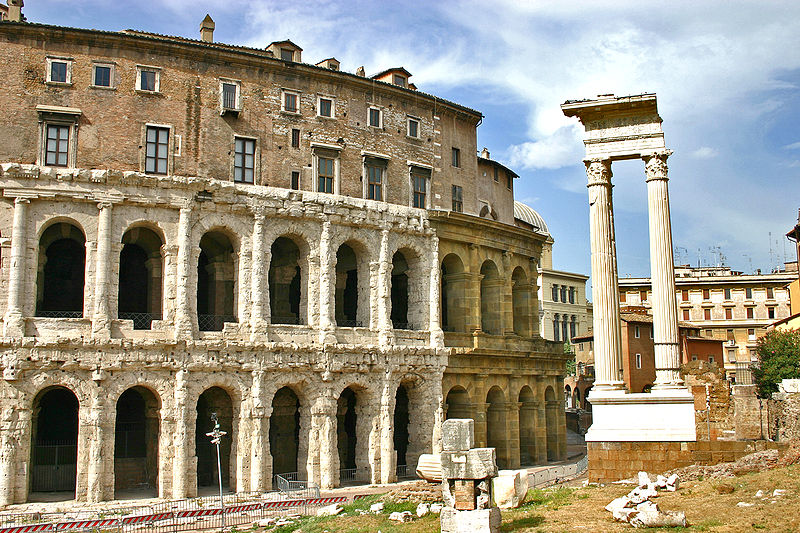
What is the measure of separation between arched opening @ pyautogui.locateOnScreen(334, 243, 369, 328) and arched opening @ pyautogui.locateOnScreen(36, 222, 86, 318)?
11.0m

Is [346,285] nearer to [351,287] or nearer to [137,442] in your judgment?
[351,287]

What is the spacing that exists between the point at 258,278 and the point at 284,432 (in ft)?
23.9

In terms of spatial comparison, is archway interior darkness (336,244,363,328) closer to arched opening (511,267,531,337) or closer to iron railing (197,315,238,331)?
iron railing (197,315,238,331)

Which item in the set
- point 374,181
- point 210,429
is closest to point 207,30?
point 374,181

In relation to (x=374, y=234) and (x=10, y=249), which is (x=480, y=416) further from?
(x=10, y=249)

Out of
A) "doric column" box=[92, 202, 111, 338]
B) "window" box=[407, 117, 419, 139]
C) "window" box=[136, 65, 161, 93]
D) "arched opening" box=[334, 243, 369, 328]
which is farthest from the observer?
"window" box=[407, 117, 419, 139]

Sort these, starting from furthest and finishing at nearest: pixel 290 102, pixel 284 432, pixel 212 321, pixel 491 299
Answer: pixel 491 299 → pixel 290 102 → pixel 284 432 → pixel 212 321

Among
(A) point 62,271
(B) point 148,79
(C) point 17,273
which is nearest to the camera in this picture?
(C) point 17,273

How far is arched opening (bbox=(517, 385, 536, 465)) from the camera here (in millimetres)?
43344

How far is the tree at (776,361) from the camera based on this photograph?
47.7 metres

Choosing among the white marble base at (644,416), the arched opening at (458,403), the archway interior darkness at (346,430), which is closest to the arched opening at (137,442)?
the archway interior darkness at (346,430)

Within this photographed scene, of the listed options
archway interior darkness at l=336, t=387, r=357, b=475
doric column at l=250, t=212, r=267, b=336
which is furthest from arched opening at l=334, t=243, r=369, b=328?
doric column at l=250, t=212, r=267, b=336

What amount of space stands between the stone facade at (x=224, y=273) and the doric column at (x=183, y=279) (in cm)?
8

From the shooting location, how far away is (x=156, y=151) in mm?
34156
